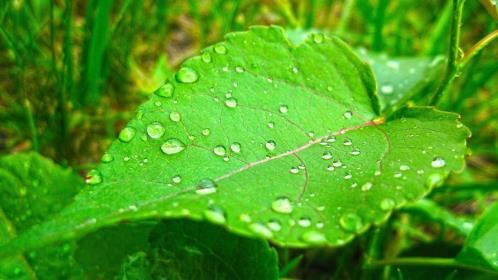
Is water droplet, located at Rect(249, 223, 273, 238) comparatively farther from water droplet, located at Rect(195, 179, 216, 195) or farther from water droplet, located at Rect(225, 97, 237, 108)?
water droplet, located at Rect(225, 97, 237, 108)

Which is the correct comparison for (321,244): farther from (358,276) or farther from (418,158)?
(358,276)

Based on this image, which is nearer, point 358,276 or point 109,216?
point 109,216

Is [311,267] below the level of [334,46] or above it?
below

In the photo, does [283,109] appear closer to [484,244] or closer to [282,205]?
[282,205]

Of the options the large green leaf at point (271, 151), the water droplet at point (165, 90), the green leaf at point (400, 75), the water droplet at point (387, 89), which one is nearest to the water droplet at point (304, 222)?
the large green leaf at point (271, 151)

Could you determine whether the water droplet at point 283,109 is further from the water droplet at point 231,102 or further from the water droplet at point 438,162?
the water droplet at point 438,162

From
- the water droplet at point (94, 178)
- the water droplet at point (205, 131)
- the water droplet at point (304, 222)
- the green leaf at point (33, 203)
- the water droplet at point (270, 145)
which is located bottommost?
the green leaf at point (33, 203)

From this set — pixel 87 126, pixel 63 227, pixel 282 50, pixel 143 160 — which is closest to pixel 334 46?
pixel 282 50
